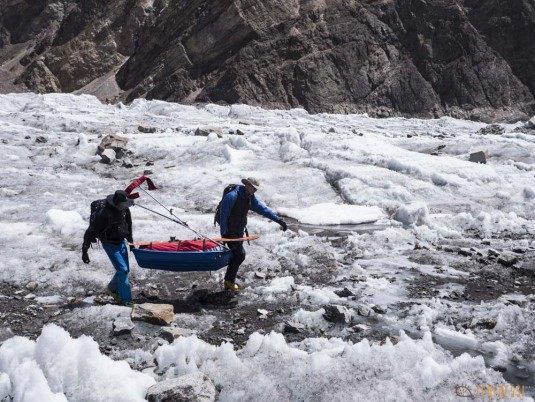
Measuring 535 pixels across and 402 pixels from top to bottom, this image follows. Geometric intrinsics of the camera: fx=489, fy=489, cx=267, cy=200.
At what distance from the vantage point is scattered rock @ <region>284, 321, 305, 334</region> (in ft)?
17.3

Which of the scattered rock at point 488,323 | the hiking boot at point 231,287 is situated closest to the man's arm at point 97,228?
the hiking boot at point 231,287

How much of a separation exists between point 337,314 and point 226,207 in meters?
2.04

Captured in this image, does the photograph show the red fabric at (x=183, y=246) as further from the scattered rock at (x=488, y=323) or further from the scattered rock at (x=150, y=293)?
the scattered rock at (x=488, y=323)

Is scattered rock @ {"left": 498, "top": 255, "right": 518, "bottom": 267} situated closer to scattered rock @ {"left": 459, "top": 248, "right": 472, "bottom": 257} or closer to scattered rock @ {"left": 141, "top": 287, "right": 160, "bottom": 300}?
scattered rock @ {"left": 459, "top": 248, "right": 472, "bottom": 257}

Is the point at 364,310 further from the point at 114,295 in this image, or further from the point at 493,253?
the point at 493,253

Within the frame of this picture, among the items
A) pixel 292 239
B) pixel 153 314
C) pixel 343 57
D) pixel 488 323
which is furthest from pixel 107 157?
pixel 343 57

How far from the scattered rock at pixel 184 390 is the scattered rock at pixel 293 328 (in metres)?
1.45

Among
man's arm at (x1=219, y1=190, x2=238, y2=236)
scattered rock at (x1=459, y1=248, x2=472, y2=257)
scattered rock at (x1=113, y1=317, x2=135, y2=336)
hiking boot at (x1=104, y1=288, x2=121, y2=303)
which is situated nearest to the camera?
scattered rock at (x1=113, y1=317, x2=135, y2=336)

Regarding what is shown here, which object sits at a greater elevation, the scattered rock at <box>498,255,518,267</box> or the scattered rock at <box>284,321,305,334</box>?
the scattered rock at <box>284,321,305,334</box>

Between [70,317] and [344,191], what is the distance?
25.5 feet

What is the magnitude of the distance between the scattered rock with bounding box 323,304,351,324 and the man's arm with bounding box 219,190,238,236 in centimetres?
177

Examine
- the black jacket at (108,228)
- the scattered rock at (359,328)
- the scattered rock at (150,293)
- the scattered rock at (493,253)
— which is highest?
the black jacket at (108,228)

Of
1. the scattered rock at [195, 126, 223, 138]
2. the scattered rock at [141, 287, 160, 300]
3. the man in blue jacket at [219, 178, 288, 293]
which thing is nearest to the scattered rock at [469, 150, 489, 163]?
the scattered rock at [195, 126, 223, 138]

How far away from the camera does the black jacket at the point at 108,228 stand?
5855 millimetres
